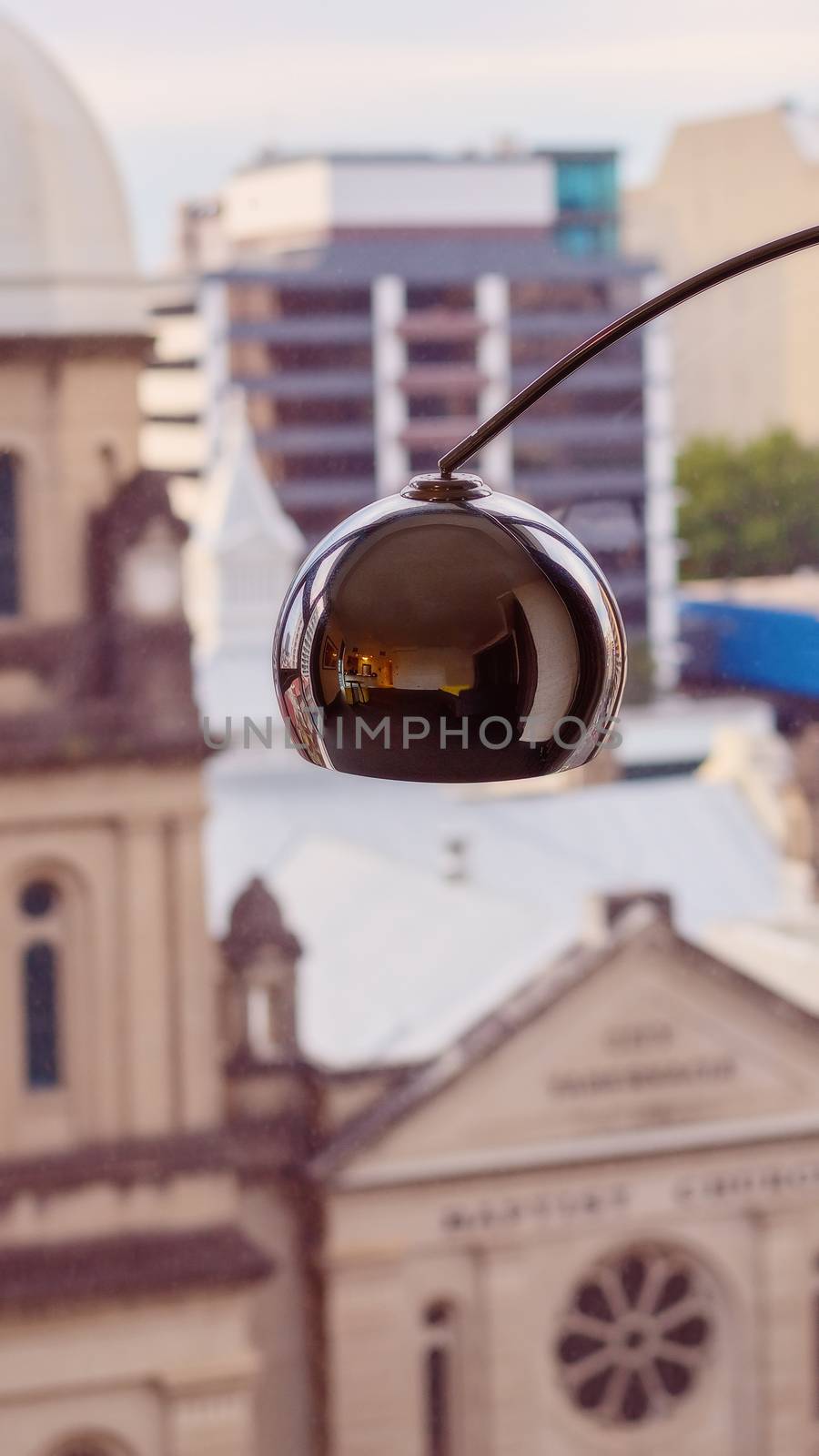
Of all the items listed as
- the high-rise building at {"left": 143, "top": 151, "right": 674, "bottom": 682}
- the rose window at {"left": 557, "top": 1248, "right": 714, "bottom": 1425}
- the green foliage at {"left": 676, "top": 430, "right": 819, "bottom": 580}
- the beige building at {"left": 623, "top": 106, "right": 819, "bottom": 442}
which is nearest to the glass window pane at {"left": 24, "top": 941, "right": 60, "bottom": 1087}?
the rose window at {"left": 557, "top": 1248, "right": 714, "bottom": 1425}

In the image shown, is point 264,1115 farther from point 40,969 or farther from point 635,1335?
point 635,1335

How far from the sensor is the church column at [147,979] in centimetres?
710

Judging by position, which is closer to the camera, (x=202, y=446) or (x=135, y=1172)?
(x=135, y=1172)

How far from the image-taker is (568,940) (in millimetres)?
7562

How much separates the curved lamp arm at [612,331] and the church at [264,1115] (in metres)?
5.08

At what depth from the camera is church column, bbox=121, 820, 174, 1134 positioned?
280 inches

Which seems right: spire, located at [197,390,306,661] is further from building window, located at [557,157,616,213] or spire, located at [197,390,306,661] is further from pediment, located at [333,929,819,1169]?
building window, located at [557,157,616,213]

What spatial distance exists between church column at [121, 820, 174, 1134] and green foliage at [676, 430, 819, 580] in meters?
2.29

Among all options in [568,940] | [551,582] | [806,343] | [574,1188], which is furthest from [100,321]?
[551,582]

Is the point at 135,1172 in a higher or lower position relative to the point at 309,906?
lower

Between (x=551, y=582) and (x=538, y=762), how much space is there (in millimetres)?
131

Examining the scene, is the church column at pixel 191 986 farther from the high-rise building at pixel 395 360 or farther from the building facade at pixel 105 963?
the high-rise building at pixel 395 360

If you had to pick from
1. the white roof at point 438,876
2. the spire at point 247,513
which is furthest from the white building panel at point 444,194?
the white roof at point 438,876

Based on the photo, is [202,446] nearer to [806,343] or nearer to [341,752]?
[806,343]
